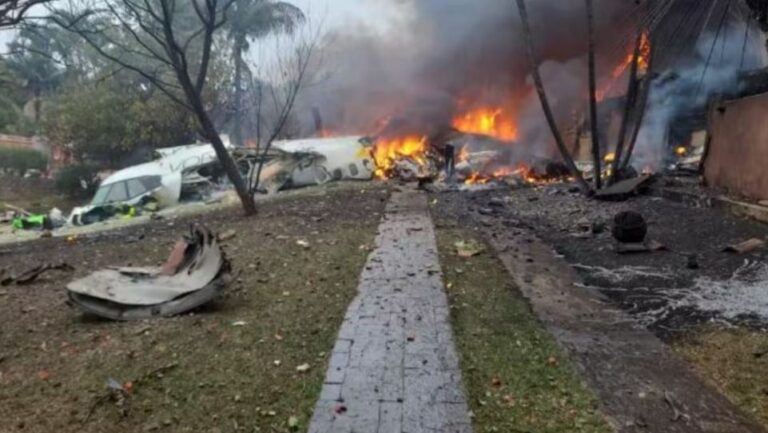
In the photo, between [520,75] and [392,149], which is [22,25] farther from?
[520,75]

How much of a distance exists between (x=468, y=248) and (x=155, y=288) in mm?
3810

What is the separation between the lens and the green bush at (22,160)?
26859mm

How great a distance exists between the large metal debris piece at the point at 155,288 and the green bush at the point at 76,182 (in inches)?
876

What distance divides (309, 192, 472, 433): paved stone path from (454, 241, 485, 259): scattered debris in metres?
0.98

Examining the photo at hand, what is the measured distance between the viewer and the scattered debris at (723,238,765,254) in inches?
262

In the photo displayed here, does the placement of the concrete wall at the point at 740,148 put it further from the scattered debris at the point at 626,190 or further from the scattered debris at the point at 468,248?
the scattered debris at the point at 468,248

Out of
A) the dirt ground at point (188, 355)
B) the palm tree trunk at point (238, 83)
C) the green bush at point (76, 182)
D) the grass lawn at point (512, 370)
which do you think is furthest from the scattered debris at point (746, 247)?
the green bush at point (76, 182)

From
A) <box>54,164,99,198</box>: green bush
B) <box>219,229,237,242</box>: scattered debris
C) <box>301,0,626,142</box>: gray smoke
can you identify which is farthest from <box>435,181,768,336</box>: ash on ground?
<box>54,164,99,198</box>: green bush

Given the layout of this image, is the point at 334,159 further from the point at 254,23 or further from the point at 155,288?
the point at 155,288

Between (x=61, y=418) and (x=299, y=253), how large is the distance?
165 inches

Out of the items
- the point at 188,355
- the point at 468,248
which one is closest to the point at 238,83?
the point at 468,248

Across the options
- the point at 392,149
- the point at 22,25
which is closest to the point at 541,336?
the point at 22,25

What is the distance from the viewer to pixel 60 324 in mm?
4379

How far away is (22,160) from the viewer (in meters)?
27.3
